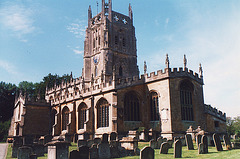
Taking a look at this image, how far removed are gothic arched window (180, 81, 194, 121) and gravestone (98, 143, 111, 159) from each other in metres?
14.5

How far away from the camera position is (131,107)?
28.6 meters

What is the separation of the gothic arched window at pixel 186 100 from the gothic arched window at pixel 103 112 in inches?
342

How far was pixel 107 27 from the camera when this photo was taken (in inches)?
1967

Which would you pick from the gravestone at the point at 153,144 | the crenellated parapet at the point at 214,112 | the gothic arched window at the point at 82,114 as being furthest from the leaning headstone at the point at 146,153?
the gothic arched window at the point at 82,114

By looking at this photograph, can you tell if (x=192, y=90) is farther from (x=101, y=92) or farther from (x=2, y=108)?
(x=2, y=108)

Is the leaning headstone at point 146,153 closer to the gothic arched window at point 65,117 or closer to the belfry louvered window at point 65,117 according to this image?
the gothic arched window at point 65,117

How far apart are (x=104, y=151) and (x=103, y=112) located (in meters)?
15.3

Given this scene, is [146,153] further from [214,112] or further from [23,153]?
[214,112]

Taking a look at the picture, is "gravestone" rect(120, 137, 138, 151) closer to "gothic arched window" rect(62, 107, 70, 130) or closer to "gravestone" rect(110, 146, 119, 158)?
"gravestone" rect(110, 146, 119, 158)

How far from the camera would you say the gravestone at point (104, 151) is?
13.9 metres

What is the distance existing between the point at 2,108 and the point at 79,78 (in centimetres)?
1732

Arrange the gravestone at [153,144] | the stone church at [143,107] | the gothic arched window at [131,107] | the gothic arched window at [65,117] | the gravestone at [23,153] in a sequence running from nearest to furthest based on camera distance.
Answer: the gravestone at [23,153] → the gravestone at [153,144] → the stone church at [143,107] → the gothic arched window at [131,107] → the gothic arched window at [65,117]

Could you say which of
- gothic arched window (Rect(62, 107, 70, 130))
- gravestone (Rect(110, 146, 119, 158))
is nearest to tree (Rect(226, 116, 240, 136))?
gothic arched window (Rect(62, 107, 70, 130))

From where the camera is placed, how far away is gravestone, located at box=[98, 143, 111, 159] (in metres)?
13.9
